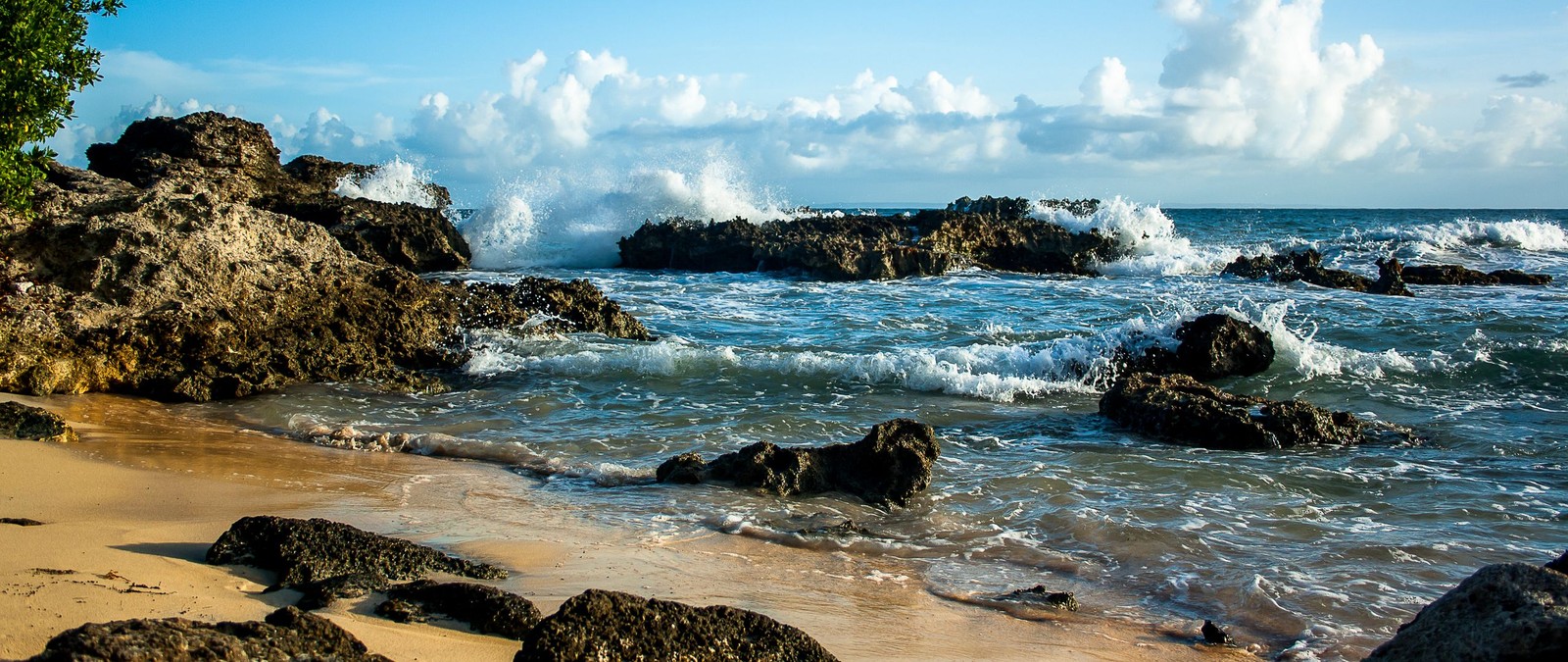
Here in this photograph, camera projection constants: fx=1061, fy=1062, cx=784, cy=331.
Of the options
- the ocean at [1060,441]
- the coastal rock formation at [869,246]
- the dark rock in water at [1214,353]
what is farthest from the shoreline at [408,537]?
the coastal rock formation at [869,246]

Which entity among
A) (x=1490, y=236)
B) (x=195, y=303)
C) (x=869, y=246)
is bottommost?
(x=195, y=303)

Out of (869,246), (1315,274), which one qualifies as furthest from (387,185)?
(1315,274)

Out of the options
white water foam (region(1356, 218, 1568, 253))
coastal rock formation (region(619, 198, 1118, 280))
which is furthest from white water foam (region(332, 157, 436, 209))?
white water foam (region(1356, 218, 1568, 253))

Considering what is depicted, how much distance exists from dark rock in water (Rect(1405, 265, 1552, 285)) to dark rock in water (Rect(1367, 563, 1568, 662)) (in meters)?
20.2

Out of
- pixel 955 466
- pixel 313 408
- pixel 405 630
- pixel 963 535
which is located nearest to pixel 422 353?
pixel 313 408

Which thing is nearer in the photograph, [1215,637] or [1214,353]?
[1215,637]

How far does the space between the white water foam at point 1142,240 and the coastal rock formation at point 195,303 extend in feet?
57.3

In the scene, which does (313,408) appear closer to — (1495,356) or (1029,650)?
(1029,650)

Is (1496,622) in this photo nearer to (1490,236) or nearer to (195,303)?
(195,303)

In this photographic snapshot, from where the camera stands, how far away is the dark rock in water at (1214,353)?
34.9ft

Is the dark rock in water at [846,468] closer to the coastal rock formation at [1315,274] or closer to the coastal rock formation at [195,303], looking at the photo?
the coastal rock formation at [195,303]

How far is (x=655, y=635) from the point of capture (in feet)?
9.60

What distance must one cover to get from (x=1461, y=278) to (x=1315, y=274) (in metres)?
2.56

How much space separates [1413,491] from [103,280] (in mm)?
9647
